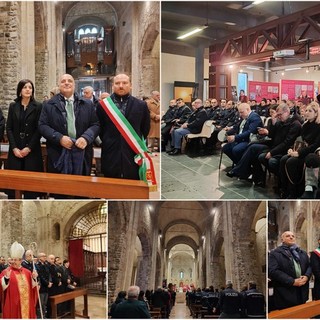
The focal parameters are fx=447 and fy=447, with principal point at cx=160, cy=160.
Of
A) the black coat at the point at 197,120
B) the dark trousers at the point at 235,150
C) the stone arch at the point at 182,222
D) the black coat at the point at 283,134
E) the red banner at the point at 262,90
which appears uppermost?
the red banner at the point at 262,90

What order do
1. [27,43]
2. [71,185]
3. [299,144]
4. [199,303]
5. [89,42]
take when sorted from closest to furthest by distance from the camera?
[71,185]
[299,144]
[199,303]
[89,42]
[27,43]

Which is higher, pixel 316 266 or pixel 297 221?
pixel 297 221

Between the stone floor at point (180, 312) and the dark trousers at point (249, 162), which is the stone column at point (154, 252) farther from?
the dark trousers at point (249, 162)

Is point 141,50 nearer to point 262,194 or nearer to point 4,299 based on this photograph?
point 262,194

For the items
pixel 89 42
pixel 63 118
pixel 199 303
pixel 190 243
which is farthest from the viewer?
pixel 89 42

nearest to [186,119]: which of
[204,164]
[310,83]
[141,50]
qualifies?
[204,164]

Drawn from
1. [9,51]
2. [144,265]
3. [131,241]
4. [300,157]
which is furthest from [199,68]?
[9,51]

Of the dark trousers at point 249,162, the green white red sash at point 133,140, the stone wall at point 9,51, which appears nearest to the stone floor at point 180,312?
the green white red sash at point 133,140

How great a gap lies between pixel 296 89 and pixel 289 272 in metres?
1.37

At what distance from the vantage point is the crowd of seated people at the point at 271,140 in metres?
3.12

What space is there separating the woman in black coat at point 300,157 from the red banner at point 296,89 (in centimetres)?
8

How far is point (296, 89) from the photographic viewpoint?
312 cm

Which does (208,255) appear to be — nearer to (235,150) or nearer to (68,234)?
(235,150)

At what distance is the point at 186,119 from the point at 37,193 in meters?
1.21
